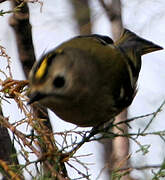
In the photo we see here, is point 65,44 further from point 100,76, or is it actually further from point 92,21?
point 92,21

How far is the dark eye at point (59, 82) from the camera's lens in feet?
6.90

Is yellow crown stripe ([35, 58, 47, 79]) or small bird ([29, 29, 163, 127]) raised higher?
yellow crown stripe ([35, 58, 47, 79])

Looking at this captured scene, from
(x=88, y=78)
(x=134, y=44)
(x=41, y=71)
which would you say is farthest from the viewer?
(x=134, y=44)

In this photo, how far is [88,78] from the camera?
8.24 ft

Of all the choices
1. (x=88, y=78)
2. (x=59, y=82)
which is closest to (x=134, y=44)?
(x=88, y=78)

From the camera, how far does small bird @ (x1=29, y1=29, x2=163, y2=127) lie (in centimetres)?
213

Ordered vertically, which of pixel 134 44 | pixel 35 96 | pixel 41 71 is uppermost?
pixel 41 71

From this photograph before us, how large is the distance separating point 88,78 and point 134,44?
100 centimetres

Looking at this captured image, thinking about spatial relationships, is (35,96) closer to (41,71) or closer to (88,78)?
(41,71)

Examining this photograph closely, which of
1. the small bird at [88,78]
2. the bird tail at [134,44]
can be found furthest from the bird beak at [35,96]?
the bird tail at [134,44]

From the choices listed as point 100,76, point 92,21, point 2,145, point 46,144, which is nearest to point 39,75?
point 46,144

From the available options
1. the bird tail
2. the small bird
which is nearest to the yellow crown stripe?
the small bird

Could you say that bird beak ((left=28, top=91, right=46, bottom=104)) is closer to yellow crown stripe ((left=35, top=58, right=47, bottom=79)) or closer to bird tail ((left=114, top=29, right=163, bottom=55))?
yellow crown stripe ((left=35, top=58, right=47, bottom=79))

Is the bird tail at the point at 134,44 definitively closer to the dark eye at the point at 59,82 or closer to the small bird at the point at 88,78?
the small bird at the point at 88,78
